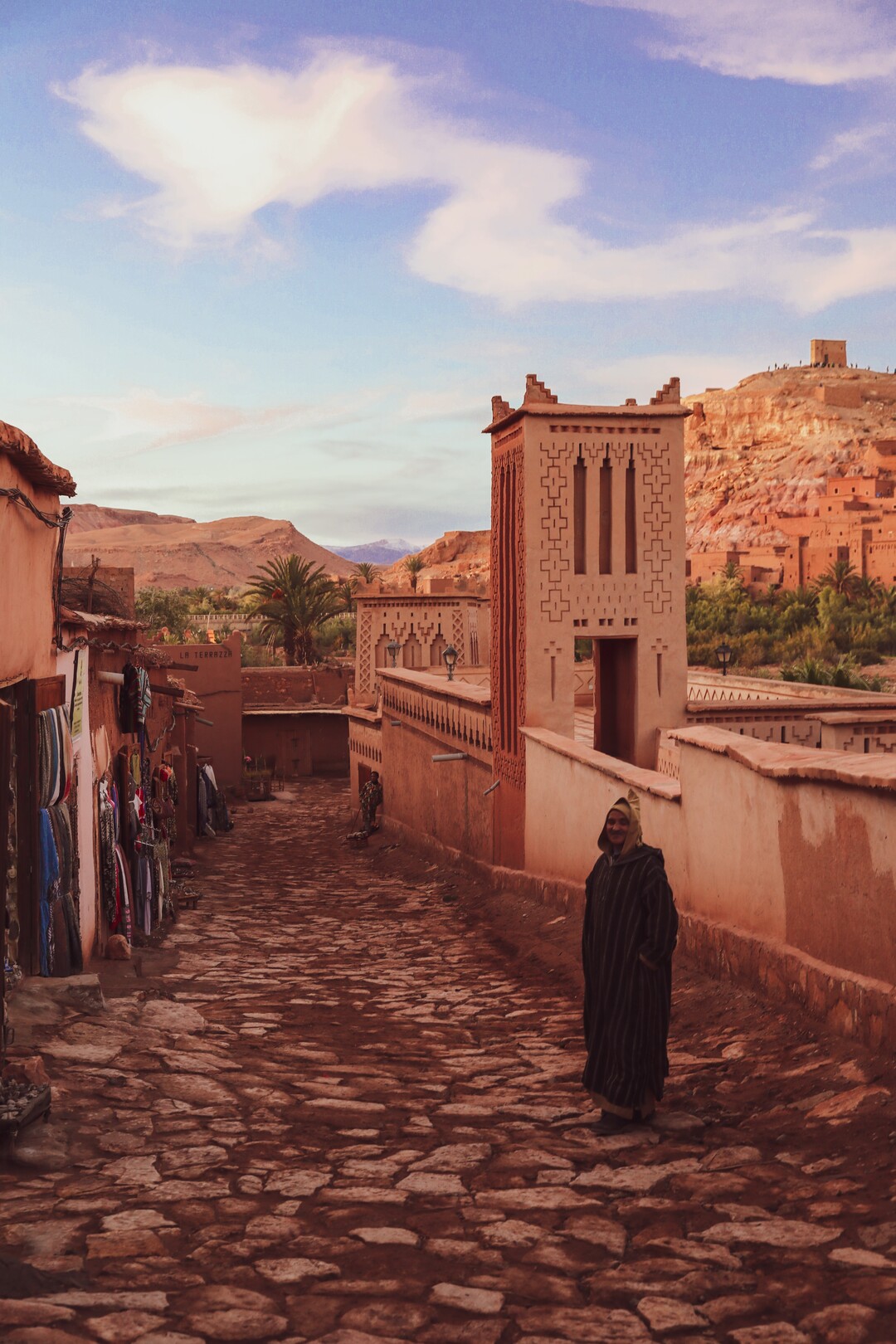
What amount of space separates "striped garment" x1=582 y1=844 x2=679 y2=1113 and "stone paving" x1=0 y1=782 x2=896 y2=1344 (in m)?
0.20

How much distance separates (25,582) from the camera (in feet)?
20.0

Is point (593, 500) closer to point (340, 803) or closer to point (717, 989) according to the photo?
point (717, 989)

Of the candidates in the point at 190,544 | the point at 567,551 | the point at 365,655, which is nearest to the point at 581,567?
the point at 567,551

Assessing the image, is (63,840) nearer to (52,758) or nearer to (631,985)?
(52,758)

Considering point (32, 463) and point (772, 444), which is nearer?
point (32, 463)

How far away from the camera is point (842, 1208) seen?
12.0 feet

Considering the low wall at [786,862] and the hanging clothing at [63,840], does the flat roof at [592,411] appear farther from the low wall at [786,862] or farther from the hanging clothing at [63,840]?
the hanging clothing at [63,840]

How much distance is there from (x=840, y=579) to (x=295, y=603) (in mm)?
37044

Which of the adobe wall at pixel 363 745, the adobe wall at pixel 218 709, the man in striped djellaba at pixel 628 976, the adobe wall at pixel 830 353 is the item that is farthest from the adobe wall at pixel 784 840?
the adobe wall at pixel 830 353

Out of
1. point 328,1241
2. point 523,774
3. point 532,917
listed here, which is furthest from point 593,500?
point 328,1241

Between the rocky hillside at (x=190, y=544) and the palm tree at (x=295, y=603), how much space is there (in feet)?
218

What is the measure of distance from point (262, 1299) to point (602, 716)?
973 cm

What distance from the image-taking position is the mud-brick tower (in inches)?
452

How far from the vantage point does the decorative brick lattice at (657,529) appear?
11828mm
